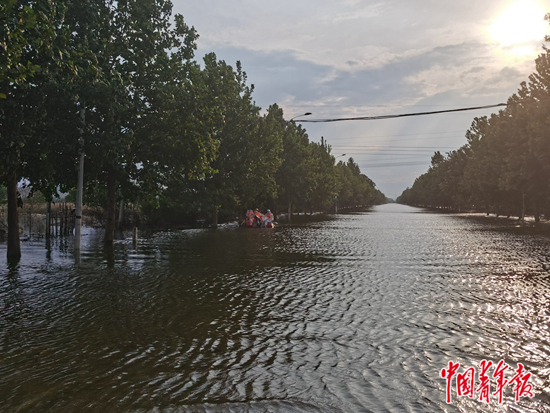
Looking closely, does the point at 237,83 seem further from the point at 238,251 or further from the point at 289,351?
the point at 289,351

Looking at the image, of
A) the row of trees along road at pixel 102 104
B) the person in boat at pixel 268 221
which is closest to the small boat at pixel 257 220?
the person in boat at pixel 268 221

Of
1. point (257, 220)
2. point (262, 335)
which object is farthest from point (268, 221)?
point (262, 335)

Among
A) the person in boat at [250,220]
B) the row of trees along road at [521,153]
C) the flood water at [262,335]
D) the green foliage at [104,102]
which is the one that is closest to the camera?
the flood water at [262,335]

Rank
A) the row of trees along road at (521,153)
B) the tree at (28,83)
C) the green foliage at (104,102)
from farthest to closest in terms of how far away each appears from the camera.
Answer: the row of trees along road at (521,153), the green foliage at (104,102), the tree at (28,83)

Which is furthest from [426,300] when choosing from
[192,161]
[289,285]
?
[192,161]

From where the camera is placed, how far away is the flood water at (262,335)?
16.4 ft

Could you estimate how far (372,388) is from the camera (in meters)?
5.23

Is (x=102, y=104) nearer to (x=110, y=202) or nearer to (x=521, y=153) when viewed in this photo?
(x=110, y=202)

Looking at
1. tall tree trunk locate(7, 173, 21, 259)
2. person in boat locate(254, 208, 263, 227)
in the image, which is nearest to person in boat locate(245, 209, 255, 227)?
person in boat locate(254, 208, 263, 227)

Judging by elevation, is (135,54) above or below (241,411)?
above

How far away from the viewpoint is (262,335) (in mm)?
7414

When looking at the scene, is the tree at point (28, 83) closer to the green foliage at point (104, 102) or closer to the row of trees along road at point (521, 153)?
the green foliage at point (104, 102)

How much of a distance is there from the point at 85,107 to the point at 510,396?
705 inches

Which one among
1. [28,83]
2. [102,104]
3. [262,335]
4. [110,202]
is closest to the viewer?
[262,335]
